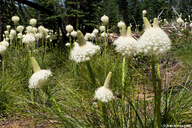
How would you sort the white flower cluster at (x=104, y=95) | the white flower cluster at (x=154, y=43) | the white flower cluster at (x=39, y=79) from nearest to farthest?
1. the white flower cluster at (x=154, y=43)
2. the white flower cluster at (x=104, y=95)
3. the white flower cluster at (x=39, y=79)

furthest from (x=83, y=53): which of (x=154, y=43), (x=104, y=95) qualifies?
(x=154, y=43)

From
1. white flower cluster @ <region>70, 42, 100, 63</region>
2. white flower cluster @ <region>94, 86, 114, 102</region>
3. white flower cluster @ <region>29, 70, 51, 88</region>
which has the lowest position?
white flower cluster @ <region>94, 86, 114, 102</region>

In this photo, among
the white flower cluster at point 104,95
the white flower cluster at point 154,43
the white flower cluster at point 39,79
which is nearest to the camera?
the white flower cluster at point 154,43

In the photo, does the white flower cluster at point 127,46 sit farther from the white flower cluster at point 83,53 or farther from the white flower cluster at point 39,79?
the white flower cluster at point 39,79

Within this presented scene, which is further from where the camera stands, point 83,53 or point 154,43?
point 83,53

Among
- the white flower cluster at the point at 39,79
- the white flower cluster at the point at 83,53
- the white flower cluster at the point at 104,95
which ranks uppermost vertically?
the white flower cluster at the point at 83,53

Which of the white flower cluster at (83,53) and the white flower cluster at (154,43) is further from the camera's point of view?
the white flower cluster at (83,53)

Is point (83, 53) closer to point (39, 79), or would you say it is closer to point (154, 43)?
point (39, 79)

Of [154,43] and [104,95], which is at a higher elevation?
[154,43]

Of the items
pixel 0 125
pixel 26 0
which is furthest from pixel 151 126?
pixel 26 0

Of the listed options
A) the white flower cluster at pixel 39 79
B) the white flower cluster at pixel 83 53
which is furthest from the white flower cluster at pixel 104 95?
the white flower cluster at pixel 39 79

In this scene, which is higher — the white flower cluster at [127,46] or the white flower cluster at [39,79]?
the white flower cluster at [127,46]

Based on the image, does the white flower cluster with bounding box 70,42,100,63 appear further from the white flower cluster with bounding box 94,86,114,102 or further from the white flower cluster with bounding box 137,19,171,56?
the white flower cluster with bounding box 137,19,171,56

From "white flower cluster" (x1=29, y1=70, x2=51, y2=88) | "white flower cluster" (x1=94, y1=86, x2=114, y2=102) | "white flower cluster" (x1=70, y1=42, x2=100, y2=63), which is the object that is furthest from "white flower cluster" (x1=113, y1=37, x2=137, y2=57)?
"white flower cluster" (x1=29, y1=70, x2=51, y2=88)
